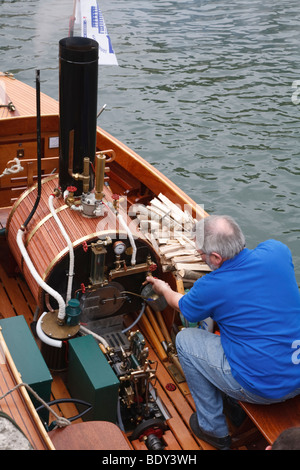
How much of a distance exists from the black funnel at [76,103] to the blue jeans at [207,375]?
1822 millimetres

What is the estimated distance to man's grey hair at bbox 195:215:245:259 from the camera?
12.4 feet

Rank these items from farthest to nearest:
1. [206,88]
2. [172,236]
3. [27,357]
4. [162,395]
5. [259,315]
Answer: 1. [206,88]
2. [172,236]
3. [162,395]
4. [27,357]
5. [259,315]

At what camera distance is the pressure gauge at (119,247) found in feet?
15.2

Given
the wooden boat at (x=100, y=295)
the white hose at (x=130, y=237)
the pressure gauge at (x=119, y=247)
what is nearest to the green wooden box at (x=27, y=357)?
the wooden boat at (x=100, y=295)

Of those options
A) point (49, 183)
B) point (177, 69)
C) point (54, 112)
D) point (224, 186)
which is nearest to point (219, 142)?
point (224, 186)

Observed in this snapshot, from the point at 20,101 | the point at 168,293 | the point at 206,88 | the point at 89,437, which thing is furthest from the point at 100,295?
the point at 206,88

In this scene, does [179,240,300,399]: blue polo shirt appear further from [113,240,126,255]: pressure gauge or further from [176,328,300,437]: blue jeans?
[113,240,126,255]: pressure gauge

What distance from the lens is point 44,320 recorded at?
461 cm

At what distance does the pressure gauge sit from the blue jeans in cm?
92

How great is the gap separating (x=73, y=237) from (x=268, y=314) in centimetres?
177

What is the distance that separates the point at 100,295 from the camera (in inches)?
192

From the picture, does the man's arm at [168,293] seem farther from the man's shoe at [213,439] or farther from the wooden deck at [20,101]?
the wooden deck at [20,101]

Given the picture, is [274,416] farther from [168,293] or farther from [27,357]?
[27,357]

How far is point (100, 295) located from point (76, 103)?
1660 millimetres
